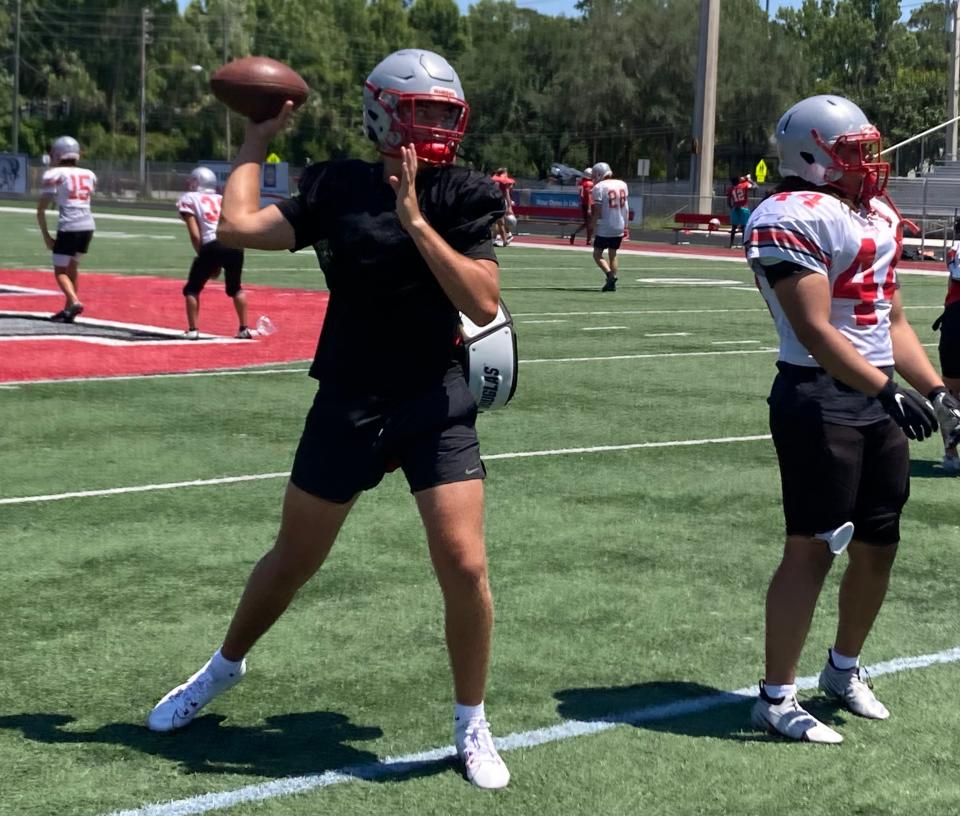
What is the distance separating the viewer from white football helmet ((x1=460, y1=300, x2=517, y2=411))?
4664 mm

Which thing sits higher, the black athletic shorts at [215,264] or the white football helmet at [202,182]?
the white football helmet at [202,182]

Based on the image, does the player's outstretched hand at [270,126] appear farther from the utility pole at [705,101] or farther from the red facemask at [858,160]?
the utility pole at [705,101]

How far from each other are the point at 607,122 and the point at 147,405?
3129 inches

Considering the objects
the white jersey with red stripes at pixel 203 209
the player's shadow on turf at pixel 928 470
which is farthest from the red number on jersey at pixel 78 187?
the player's shadow on turf at pixel 928 470

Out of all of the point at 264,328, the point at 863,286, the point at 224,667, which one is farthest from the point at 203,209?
the point at 863,286

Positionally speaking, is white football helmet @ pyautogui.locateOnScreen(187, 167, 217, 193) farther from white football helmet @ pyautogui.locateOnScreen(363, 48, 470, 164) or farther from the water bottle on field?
white football helmet @ pyautogui.locateOnScreen(363, 48, 470, 164)

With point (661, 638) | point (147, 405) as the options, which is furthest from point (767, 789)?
point (147, 405)

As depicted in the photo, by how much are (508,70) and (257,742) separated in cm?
9310

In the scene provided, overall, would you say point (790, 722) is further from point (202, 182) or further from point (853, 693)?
point (202, 182)

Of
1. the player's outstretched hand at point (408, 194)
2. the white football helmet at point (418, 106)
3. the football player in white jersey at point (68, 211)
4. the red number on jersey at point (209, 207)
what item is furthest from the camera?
the football player in white jersey at point (68, 211)

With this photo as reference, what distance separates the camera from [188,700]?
16.3 ft

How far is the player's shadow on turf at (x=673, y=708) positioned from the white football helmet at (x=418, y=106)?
6.01 ft

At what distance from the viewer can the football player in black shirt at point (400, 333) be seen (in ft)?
14.6

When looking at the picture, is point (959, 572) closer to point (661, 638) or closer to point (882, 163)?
point (661, 638)
